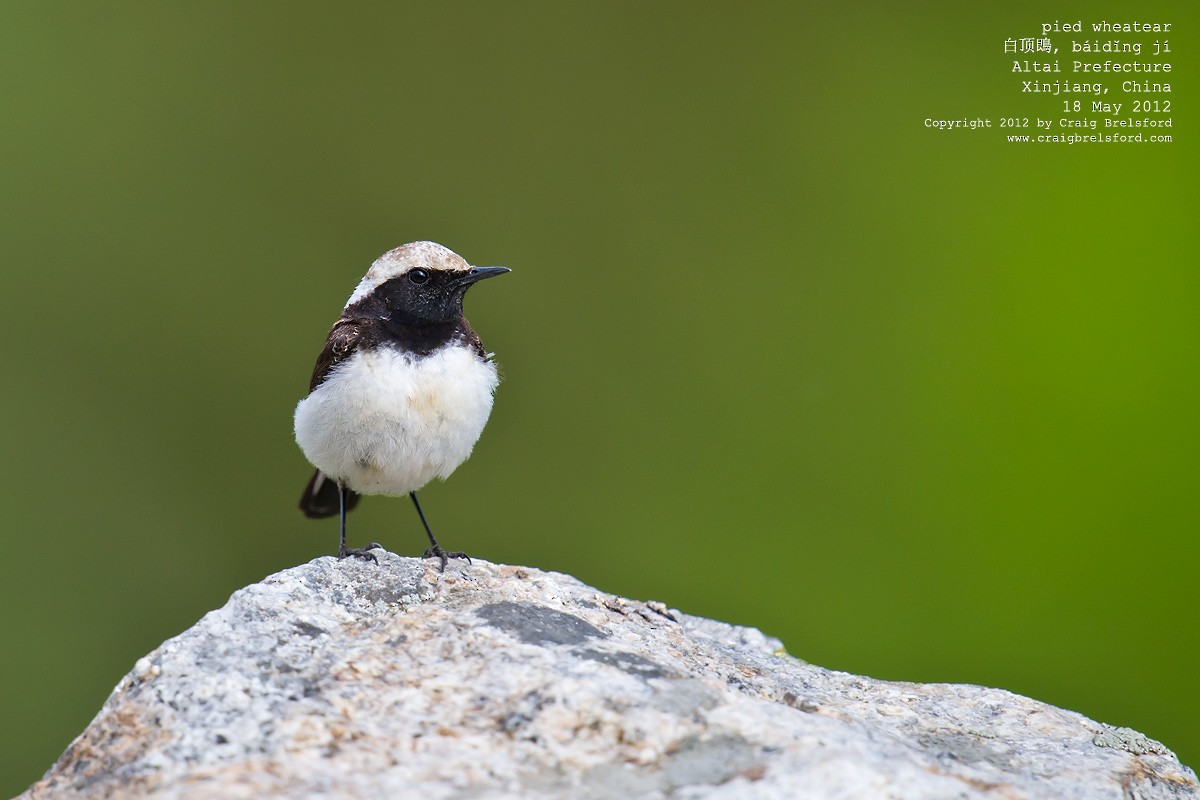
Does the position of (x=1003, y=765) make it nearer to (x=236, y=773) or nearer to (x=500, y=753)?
(x=500, y=753)

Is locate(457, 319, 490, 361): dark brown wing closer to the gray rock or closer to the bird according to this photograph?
the bird

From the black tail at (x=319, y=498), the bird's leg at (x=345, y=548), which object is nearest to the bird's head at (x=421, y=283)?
the bird's leg at (x=345, y=548)

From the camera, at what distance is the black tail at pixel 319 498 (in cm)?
632

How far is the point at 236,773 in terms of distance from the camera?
269 centimetres

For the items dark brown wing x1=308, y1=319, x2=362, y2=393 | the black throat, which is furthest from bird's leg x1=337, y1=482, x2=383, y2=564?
the black throat

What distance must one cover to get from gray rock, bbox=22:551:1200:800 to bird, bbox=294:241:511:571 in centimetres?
131

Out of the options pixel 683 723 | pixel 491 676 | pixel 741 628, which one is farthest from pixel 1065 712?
pixel 491 676

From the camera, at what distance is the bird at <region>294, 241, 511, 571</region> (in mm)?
5141

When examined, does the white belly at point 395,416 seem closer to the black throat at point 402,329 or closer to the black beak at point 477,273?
the black throat at point 402,329

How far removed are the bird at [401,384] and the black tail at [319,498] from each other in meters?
0.66

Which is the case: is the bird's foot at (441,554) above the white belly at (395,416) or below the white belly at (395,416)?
below

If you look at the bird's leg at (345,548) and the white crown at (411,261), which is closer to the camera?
the bird's leg at (345,548)

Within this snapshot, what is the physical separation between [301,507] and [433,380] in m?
1.70

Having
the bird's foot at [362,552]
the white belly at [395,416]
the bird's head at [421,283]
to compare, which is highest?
the bird's head at [421,283]
